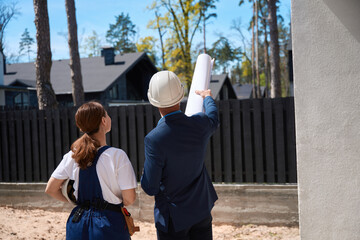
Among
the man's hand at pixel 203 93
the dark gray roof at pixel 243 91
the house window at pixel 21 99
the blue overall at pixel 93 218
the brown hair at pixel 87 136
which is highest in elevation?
the dark gray roof at pixel 243 91

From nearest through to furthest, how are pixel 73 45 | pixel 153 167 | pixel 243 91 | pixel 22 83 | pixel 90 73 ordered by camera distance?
pixel 153 167
pixel 73 45
pixel 90 73
pixel 22 83
pixel 243 91

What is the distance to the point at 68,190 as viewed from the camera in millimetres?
2541

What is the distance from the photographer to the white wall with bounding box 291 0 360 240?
3.51 m

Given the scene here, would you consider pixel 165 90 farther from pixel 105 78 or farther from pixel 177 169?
pixel 105 78

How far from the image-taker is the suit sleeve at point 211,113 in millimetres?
2568

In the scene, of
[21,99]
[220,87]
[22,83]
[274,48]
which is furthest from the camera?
[220,87]

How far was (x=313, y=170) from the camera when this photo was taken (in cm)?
360

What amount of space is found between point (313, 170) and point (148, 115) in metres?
4.13

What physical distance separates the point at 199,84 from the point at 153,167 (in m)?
0.85

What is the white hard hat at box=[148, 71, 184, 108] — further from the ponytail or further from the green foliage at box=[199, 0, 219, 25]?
the green foliage at box=[199, 0, 219, 25]

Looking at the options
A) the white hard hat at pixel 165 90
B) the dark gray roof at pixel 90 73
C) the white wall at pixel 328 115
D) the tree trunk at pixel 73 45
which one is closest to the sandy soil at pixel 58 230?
the white wall at pixel 328 115

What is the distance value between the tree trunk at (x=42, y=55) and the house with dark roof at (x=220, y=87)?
88.9 feet

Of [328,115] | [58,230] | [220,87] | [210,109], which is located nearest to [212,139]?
[58,230]

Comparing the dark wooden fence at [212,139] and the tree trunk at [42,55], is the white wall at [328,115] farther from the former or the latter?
the tree trunk at [42,55]
